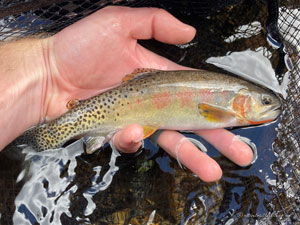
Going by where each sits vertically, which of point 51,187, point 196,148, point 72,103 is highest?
point 72,103

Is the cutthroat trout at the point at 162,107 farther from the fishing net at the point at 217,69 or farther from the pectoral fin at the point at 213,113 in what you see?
the fishing net at the point at 217,69

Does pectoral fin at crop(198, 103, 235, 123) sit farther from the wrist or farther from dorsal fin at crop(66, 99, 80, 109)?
the wrist

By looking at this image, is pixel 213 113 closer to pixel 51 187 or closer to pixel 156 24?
pixel 156 24

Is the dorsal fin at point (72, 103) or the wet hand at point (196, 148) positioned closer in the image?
the wet hand at point (196, 148)

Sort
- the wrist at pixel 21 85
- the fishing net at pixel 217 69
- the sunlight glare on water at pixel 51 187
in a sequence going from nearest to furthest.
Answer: the wrist at pixel 21 85, the sunlight glare on water at pixel 51 187, the fishing net at pixel 217 69

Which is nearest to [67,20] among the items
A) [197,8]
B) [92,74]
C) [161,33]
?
[92,74]

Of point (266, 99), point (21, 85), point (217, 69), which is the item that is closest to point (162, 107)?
point (266, 99)

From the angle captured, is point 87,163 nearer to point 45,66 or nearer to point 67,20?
point 45,66

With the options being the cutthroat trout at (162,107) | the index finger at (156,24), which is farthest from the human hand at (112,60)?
the cutthroat trout at (162,107)

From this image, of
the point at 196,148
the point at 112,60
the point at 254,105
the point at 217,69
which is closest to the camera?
the point at 196,148
